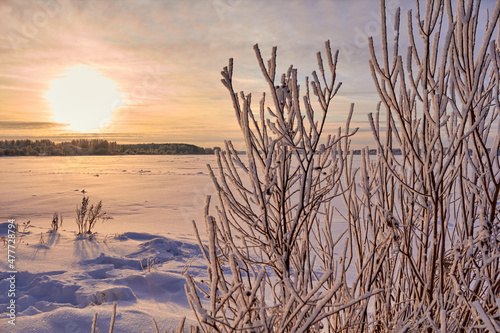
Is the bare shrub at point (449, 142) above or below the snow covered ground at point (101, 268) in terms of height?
above

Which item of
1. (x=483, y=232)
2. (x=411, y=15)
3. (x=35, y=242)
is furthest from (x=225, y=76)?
(x=35, y=242)

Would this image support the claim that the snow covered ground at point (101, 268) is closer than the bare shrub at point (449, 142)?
No

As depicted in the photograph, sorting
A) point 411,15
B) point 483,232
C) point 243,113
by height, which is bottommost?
point 483,232

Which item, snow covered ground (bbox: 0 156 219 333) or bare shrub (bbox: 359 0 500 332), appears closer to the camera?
bare shrub (bbox: 359 0 500 332)

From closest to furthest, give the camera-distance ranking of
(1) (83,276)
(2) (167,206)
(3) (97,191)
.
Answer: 1. (1) (83,276)
2. (2) (167,206)
3. (3) (97,191)

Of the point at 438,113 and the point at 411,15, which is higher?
the point at 411,15

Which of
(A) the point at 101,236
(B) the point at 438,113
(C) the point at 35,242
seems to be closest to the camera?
(B) the point at 438,113

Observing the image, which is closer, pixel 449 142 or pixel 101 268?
pixel 449 142

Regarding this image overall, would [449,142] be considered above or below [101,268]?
above

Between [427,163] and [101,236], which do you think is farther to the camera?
[101,236]

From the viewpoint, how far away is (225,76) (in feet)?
4.33

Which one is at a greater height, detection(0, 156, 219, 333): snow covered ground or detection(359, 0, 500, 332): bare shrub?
detection(359, 0, 500, 332): bare shrub

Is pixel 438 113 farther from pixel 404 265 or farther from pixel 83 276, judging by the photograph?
pixel 83 276

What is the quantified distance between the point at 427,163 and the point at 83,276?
3881 mm
